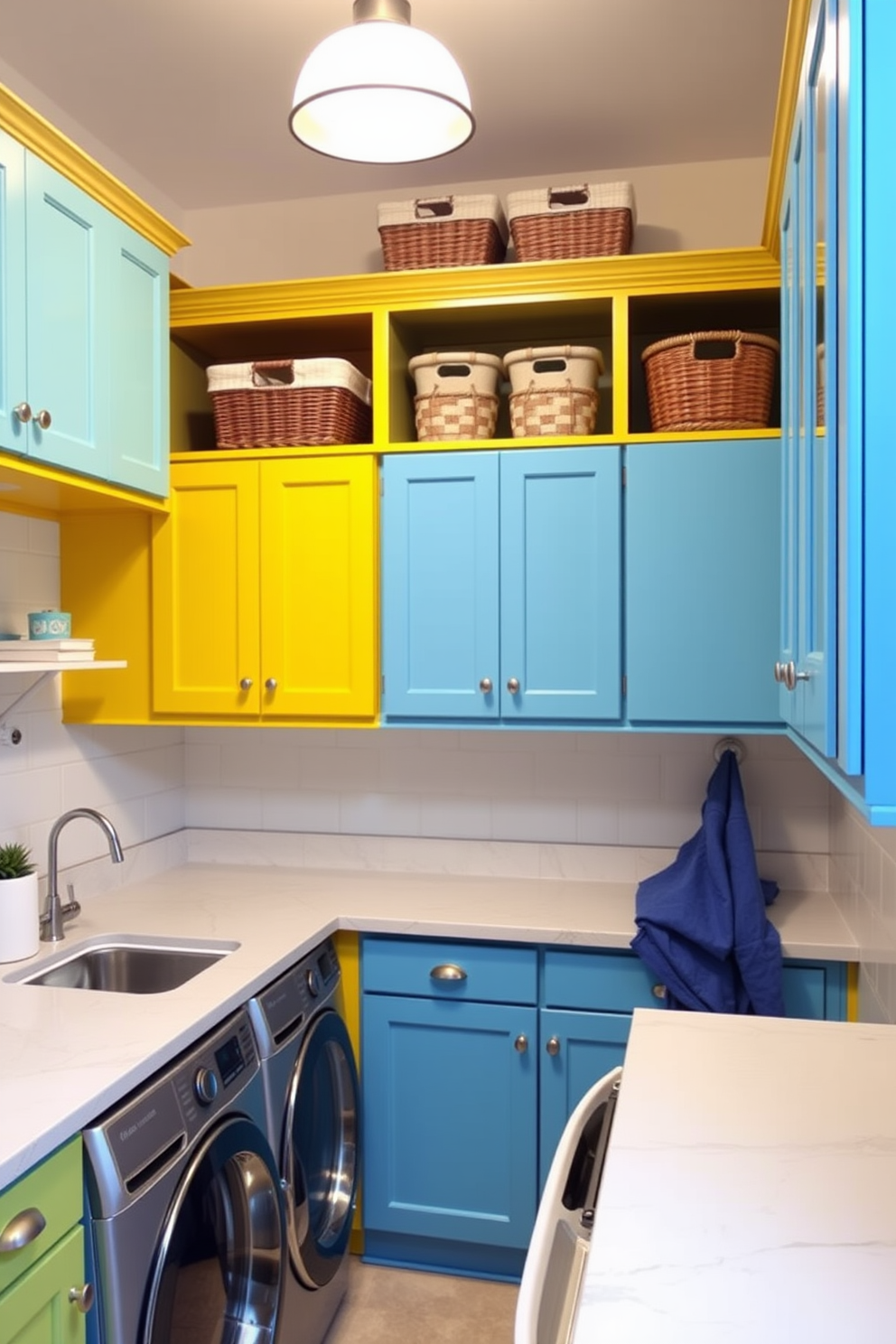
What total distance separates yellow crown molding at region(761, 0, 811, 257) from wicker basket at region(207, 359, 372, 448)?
1058 millimetres

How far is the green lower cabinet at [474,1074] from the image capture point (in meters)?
2.39

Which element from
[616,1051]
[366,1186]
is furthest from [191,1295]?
[616,1051]

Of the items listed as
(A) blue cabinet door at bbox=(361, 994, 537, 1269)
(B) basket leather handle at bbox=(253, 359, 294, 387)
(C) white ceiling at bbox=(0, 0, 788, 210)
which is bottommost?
(A) blue cabinet door at bbox=(361, 994, 537, 1269)

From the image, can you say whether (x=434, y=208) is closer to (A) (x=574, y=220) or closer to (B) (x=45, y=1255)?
(A) (x=574, y=220)

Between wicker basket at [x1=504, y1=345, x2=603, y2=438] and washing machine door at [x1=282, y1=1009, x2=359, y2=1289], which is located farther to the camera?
wicker basket at [x1=504, y1=345, x2=603, y2=438]

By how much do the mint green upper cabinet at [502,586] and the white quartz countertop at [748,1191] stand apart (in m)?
1.00

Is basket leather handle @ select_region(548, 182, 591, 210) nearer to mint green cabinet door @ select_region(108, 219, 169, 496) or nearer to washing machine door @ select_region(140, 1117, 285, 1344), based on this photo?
mint green cabinet door @ select_region(108, 219, 169, 496)

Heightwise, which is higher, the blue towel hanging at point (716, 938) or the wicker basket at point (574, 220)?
the wicker basket at point (574, 220)

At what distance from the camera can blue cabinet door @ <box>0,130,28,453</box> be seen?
1.86 metres

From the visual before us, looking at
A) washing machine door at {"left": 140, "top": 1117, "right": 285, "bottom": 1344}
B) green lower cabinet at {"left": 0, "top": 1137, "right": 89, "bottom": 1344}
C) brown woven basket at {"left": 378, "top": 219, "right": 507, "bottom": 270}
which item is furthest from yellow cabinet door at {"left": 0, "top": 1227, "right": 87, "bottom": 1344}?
brown woven basket at {"left": 378, "top": 219, "right": 507, "bottom": 270}

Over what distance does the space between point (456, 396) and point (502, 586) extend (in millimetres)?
490

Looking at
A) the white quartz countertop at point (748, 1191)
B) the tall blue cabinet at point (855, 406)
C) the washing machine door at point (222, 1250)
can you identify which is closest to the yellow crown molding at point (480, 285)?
the tall blue cabinet at point (855, 406)

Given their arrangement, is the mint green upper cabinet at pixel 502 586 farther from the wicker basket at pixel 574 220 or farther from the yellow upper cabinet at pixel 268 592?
the wicker basket at pixel 574 220

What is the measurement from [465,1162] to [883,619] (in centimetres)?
198
